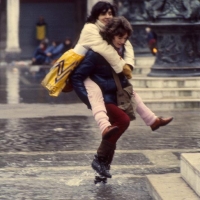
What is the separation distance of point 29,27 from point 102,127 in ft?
116

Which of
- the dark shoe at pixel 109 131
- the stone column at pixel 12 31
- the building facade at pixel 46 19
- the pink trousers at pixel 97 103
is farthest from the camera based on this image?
the building facade at pixel 46 19

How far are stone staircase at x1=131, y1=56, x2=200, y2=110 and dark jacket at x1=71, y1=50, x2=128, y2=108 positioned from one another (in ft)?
24.1

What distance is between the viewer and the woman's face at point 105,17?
8690 millimetres

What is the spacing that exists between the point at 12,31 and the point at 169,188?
107 ft

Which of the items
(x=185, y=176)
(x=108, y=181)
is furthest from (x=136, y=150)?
(x=185, y=176)

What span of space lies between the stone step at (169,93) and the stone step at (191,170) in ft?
27.4

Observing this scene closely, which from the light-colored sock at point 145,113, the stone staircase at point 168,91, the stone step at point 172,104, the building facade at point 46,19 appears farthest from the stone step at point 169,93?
the building facade at point 46,19

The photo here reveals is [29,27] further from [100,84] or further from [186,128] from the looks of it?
[100,84]

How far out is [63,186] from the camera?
860cm

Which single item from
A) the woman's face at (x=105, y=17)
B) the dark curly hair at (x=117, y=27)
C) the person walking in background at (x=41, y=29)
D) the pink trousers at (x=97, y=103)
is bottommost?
the person walking in background at (x=41, y=29)

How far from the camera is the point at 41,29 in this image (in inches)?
1662

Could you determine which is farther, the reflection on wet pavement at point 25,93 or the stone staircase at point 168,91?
the reflection on wet pavement at point 25,93

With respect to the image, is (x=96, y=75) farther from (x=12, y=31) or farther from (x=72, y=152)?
(x=12, y=31)

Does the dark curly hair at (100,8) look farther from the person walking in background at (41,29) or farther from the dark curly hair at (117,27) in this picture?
the person walking in background at (41,29)
